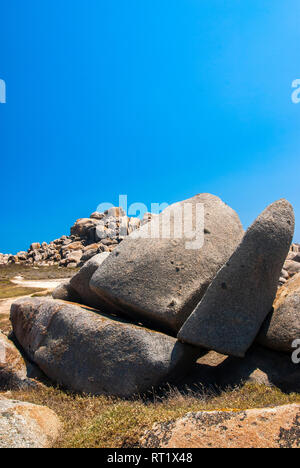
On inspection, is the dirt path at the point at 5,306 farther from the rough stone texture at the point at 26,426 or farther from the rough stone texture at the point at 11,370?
the rough stone texture at the point at 26,426

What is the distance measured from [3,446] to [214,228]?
5782 mm

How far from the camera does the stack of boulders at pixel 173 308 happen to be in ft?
19.4

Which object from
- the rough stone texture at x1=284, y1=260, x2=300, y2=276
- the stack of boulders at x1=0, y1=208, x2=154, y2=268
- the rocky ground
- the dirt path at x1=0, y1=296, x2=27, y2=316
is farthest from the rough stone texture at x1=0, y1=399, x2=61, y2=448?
the stack of boulders at x1=0, y1=208, x2=154, y2=268

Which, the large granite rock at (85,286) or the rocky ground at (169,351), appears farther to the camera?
the large granite rock at (85,286)

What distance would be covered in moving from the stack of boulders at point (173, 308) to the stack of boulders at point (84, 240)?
39.9 m

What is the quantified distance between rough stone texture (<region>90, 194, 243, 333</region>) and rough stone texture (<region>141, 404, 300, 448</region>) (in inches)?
105

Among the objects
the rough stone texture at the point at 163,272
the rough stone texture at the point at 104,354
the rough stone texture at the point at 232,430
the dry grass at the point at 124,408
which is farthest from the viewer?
the rough stone texture at the point at 163,272

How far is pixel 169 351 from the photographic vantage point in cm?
637

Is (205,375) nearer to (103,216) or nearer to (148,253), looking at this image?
(148,253)

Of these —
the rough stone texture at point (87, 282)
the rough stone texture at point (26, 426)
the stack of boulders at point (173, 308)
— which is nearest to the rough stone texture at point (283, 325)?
the stack of boulders at point (173, 308)

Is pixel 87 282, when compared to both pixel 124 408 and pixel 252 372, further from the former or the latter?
pixel 252 372

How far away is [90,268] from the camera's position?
881 cm

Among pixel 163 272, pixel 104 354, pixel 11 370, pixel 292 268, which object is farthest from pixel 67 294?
pixel 292 268
